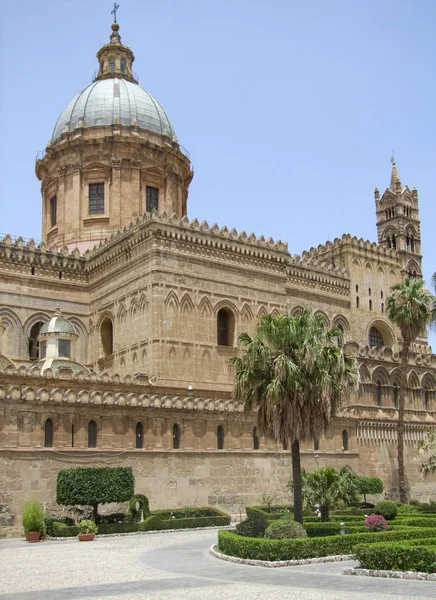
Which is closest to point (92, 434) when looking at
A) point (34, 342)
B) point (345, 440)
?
point (34, 342)

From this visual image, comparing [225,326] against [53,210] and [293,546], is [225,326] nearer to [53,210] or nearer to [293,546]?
[53,210]

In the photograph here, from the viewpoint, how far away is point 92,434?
30.7 m

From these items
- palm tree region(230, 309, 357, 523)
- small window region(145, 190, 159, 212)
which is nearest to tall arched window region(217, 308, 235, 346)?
small window region(145, 190, 159, 212)

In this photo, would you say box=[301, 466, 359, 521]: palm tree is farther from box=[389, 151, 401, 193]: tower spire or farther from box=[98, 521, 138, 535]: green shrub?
box=[389, 151, 401, 193]: tower spire

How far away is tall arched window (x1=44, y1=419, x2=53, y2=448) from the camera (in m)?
29.5

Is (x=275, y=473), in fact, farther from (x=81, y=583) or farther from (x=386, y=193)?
(x=386, y=193)

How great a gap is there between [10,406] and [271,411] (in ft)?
36.3

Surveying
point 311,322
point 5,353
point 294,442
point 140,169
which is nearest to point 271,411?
point 294,442

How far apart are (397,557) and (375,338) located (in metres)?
34.2

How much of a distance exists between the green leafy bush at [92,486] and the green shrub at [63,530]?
144 cm

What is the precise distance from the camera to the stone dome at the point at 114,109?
47.7m

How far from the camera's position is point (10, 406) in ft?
94.5

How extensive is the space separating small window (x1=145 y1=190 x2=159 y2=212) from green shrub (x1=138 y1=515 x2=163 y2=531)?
22.8m

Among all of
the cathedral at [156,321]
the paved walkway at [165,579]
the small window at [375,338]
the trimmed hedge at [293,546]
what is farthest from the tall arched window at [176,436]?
the small window at [375,338]
